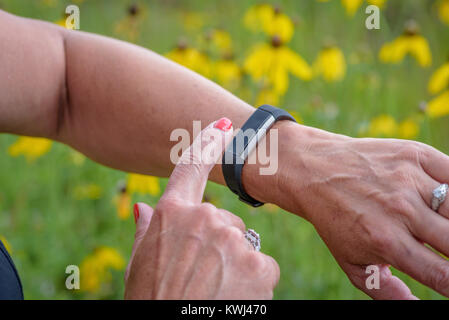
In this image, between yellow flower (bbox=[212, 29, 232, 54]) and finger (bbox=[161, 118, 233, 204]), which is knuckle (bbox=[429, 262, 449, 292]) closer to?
finger (bbox=[161, 118, 233, 204])

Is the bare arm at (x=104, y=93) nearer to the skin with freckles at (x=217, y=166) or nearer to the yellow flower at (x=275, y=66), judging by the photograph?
the skin with freckles at (x=217, y=166)

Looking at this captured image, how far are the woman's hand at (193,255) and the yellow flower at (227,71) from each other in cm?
81

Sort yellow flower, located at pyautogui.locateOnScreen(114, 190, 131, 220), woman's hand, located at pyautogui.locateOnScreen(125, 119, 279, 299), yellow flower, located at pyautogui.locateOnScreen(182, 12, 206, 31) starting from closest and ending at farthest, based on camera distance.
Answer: woman's hand, located at pyautogui.locateOnScreen(125, 119, 279, 299) → yellow flower, located at pyautogui.locateOnScreen(114, 190, 131, 220) → yellow flower, located at pyautogui.locateOnScreen(182, 12, 206, 31)

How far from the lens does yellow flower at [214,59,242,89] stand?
136cm

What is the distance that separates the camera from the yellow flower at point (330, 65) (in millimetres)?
1318

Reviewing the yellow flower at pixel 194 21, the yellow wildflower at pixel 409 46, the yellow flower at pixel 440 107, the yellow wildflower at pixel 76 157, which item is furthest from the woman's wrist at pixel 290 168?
the yellow flower at pixel 194 21

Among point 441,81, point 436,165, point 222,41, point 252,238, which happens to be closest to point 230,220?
point 252,238

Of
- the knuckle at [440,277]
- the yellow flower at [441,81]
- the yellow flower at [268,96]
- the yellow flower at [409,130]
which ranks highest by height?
the yellow flower at [441,81]

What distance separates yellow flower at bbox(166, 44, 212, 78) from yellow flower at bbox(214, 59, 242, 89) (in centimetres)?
4

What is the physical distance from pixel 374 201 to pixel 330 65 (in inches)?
30.3

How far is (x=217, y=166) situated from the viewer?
0.76 m

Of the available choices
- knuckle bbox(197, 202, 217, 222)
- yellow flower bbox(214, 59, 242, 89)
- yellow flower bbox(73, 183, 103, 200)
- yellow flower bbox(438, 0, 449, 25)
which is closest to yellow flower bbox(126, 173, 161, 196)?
yellow flower bbox(73, 183, 103, 200)

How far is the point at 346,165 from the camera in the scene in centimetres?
67

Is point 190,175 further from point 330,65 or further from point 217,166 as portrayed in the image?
point 330,65
